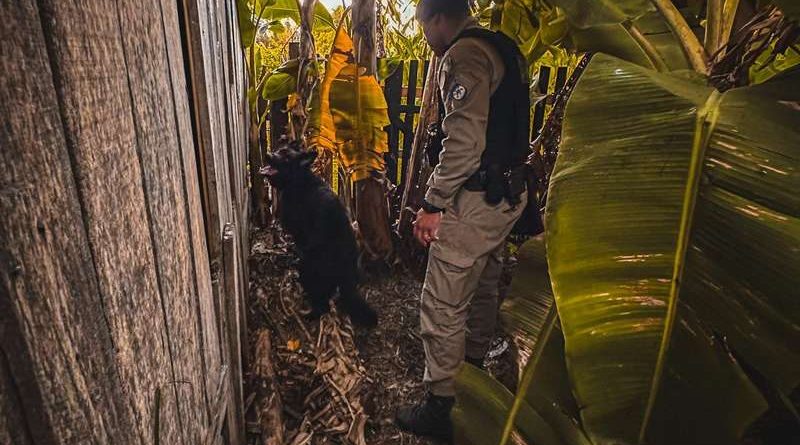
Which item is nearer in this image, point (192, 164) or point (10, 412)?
point (10, 412)

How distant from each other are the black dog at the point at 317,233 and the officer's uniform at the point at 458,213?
791 millimetres

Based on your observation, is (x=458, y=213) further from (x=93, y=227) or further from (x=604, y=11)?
(x=93, y=227)

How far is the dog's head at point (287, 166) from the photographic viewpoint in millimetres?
2852

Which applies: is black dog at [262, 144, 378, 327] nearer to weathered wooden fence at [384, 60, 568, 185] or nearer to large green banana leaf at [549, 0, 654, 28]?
weathered wooden fence at [384, 60, 568, 185]

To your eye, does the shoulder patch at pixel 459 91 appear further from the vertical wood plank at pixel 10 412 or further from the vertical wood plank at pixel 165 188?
the vertical wood plank at pixel 10 412

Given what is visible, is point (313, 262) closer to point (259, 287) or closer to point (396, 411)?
point (259, 287)

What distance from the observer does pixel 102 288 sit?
0.50 metres

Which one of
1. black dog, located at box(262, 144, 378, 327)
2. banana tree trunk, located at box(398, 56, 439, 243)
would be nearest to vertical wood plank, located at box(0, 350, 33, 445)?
black dog, located at box(262, 144, 378, 327)

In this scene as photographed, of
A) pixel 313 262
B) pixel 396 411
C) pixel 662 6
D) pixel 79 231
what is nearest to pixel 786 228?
pixel 662 6

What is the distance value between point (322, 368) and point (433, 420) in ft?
2.28

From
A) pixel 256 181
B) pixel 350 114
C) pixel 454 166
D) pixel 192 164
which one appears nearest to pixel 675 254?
pixel 192 164

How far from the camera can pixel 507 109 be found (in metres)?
1.98

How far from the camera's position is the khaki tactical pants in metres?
2.06

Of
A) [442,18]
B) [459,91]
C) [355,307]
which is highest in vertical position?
[442,18]
